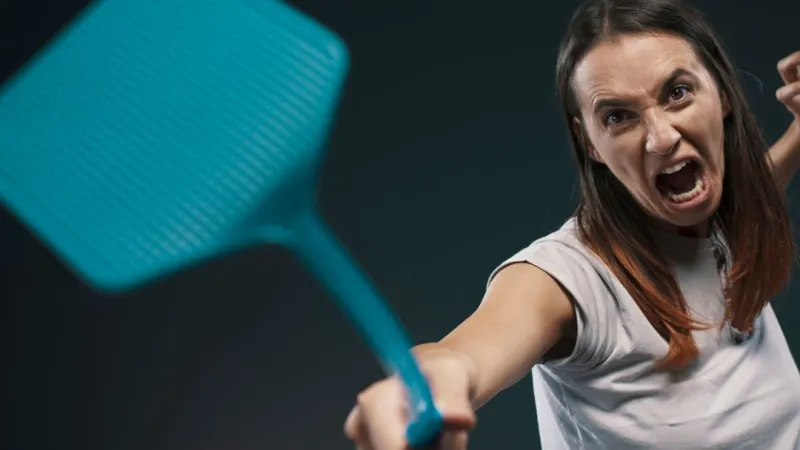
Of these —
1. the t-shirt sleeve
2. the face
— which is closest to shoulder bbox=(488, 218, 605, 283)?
the t-shirt sleeve

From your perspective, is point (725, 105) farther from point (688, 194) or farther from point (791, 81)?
point (791, 81)

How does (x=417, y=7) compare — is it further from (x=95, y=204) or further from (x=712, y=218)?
(x=95, y=204)

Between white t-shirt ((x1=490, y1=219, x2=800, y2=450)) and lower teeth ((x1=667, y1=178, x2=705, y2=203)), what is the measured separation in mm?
117

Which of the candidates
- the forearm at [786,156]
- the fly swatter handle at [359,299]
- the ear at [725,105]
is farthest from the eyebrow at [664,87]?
the fly swatter handle at [359,299]

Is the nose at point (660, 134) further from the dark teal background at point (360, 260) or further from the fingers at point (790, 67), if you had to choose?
the dark teal background at point (360, 260)

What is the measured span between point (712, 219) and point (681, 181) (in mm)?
135

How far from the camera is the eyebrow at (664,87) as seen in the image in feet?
3.72

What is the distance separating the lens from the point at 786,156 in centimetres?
162

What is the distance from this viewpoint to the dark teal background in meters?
2.83

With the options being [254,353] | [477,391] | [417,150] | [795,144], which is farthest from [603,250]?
[254,353]

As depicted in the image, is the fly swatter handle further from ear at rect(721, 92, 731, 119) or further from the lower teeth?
ear at rect(721, 92, 731, 119)

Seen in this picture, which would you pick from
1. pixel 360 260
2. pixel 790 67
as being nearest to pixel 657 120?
pixel 790 67

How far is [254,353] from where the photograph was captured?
2932 millimetres

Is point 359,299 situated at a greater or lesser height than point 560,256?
greater
